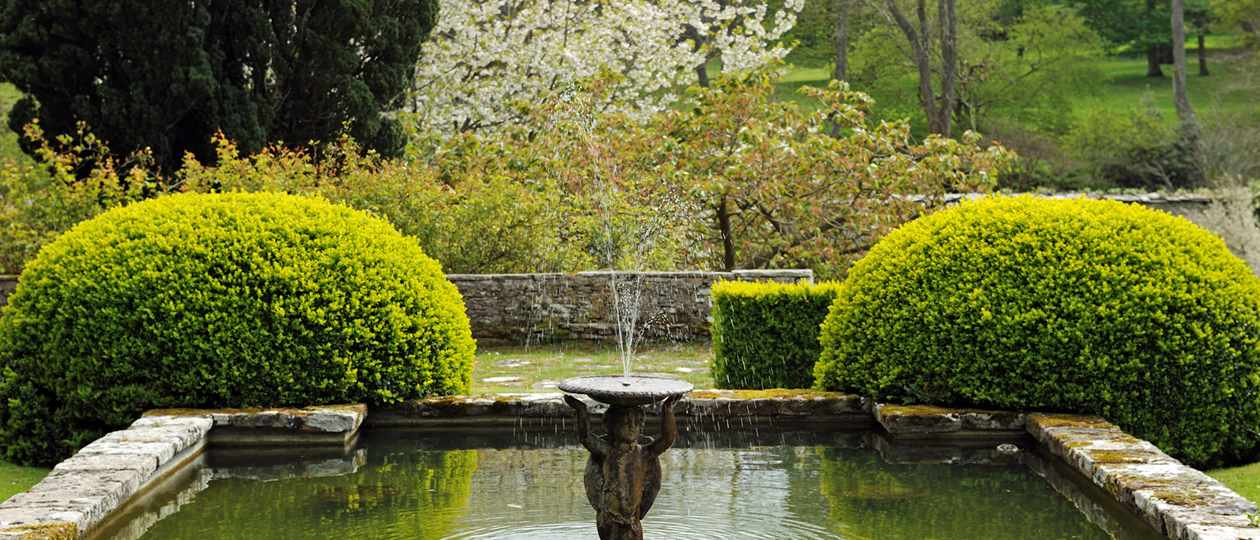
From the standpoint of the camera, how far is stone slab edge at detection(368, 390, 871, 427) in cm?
702

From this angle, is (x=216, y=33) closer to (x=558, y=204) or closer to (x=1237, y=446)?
(x=558, y=204)

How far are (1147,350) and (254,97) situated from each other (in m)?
8.78

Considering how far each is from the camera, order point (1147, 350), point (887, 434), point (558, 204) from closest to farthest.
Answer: point (1147, 350) → point (887, 434) → point (558, 204)

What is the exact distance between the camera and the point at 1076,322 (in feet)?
20.8

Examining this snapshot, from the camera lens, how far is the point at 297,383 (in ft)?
22.1

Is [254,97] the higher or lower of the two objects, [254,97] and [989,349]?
the higher

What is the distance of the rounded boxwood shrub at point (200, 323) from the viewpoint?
654 centimetres

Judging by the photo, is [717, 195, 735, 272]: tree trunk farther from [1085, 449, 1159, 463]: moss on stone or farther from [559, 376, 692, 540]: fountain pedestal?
[559, 376, 692, 540]: fountain pedestal

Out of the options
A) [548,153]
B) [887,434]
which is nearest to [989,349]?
[887,434]

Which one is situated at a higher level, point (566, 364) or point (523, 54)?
point (523, 54)

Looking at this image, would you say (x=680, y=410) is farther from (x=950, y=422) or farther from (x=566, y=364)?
(x=566, y=364)

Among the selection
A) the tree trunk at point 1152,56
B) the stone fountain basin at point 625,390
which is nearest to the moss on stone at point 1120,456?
the stone fountain basin at point 625,390

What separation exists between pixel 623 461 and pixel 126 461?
215cm

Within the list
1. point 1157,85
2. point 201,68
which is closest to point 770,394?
point 201,68
